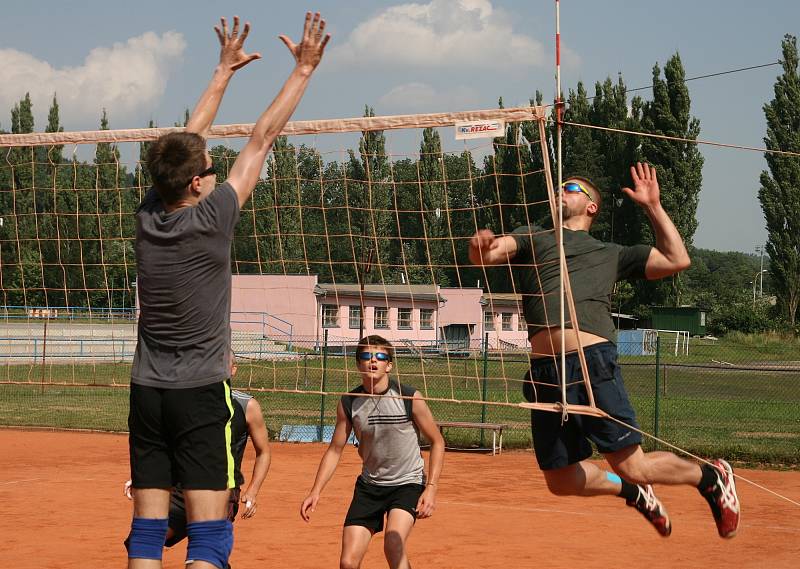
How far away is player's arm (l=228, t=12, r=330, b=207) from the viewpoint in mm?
4219

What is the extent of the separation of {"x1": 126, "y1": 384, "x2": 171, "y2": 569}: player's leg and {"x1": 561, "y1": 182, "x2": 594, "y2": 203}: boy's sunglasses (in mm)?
3045

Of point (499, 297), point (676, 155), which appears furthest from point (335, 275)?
point (676, 155)

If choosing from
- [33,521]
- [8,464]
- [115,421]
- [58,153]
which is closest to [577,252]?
[58,153]

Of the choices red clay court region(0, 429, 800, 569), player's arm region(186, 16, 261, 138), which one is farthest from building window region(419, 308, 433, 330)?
player's arm region(186, 16, 261, 138)

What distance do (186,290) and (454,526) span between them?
7.37 metres

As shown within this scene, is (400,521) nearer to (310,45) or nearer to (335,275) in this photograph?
(310,45)

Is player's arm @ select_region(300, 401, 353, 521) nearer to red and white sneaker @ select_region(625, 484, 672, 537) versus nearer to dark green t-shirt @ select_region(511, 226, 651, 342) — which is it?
dark green t-shirt @ select_region(511, 226, 651, 342)

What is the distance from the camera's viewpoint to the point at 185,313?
13.5 feet

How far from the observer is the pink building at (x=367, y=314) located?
21234 millimetres

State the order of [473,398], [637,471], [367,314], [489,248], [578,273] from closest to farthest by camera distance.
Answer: [489,248] < [637,471] < [578,273] < [473,398] < [367,314]

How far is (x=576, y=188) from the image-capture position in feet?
20.4

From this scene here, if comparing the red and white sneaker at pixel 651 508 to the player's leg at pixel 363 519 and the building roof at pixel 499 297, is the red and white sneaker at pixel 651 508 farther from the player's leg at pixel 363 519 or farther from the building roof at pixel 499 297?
the player's leg at pixel 363 519

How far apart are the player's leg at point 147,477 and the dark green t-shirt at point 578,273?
2.51 meters

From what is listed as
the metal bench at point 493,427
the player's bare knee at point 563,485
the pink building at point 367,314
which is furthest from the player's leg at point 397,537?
the pink building at point 367,314
